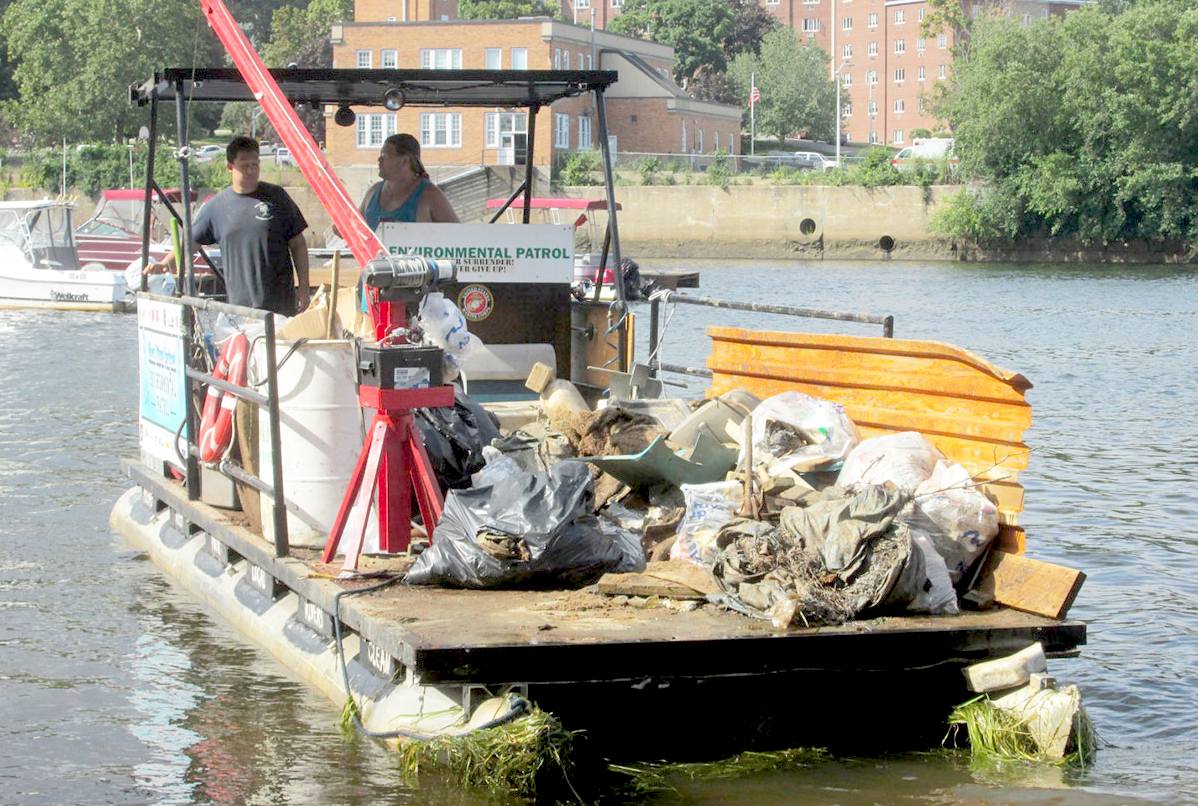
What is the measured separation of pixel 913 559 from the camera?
21.4 ft

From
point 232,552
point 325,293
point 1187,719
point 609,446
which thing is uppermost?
point 325,293

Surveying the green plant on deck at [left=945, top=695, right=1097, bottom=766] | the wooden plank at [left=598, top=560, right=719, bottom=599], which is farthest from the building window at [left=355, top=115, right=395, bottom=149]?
the green plant on deck at [left=945, top=695, right=1097, bottom=766]

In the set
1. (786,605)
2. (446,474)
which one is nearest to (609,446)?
(446,474)

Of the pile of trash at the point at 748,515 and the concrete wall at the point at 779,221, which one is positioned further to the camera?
the concrete wall at the point at 779,221

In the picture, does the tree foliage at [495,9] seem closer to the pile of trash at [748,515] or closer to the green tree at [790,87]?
the green tree at [790,87]

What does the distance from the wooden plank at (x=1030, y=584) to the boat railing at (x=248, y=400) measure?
10.1 ft

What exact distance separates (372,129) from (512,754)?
55.5 metres

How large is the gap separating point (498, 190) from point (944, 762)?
9278mm

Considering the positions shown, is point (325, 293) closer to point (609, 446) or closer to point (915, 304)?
point (609, 446)

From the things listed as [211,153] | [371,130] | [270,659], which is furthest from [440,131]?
[270,659]

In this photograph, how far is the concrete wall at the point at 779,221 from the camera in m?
66.5

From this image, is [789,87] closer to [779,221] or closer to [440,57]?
[779,221]

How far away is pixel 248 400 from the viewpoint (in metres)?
7.56

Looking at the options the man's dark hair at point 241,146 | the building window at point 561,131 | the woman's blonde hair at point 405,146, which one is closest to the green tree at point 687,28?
the building window at point 561,131
